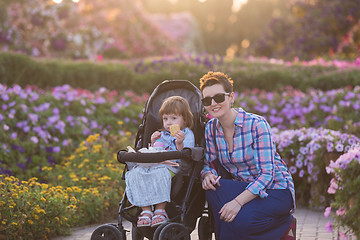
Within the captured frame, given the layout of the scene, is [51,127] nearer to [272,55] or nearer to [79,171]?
[79,171]

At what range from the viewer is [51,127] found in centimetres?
798

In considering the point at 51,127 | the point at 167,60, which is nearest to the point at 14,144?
the point at 51,127

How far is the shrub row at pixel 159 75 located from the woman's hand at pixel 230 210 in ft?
23.0

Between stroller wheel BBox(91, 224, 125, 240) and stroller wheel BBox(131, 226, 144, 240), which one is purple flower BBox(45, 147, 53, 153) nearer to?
stroller wheel BBox(131, 226, 144, 240)

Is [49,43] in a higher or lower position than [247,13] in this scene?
lower

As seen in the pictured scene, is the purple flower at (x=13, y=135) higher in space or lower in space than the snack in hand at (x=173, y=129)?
lower

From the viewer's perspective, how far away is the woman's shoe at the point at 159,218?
12.1ft

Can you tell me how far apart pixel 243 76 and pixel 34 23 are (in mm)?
6919

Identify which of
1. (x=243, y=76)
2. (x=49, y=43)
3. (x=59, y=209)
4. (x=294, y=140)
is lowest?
(x=59, y=209)

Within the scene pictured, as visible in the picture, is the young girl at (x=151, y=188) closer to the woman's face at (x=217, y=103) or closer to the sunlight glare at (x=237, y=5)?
the woman's face at (x=217, y=103)

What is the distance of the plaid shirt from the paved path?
3.80ft

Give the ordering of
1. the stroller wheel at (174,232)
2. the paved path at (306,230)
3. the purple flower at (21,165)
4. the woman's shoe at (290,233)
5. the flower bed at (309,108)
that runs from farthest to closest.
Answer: the flower bed at (309,108)
the purple flower at (21,165)
the paved path at (306,230)
the woman's shoe at (290,233)
the stroller wheel at (174,232)

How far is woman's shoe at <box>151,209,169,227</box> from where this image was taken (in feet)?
12.1

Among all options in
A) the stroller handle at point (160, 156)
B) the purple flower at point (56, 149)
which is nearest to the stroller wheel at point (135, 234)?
the stroller handle at point (160, 156)
